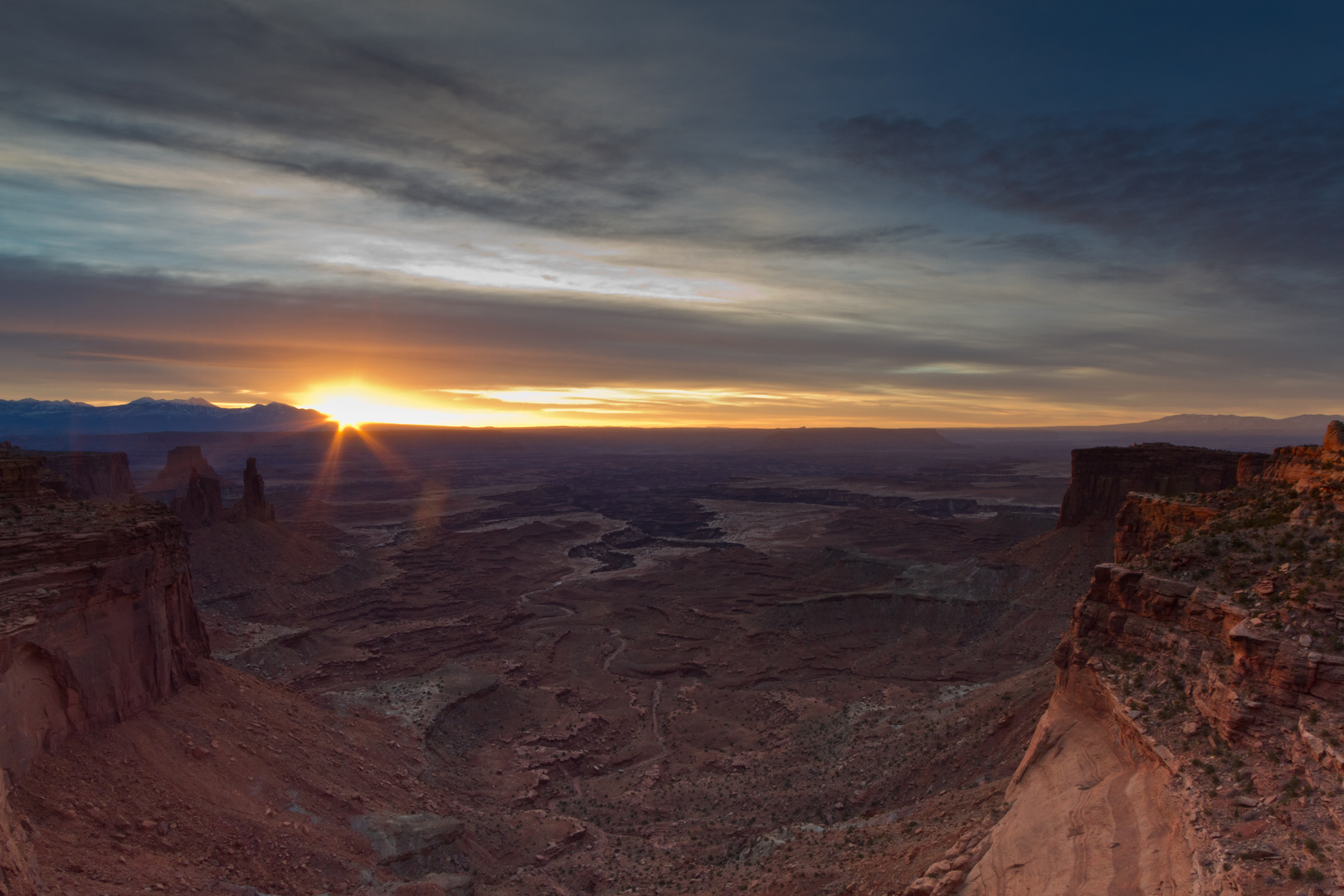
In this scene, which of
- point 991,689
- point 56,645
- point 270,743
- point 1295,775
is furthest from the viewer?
point 991,689

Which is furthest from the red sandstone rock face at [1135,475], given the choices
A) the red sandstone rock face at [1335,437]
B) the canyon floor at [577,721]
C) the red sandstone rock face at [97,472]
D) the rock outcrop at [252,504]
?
the red sandstone rock face at [97,472]

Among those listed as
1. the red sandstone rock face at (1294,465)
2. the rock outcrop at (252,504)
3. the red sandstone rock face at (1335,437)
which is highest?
the red sandstone rock face at (1335,437)

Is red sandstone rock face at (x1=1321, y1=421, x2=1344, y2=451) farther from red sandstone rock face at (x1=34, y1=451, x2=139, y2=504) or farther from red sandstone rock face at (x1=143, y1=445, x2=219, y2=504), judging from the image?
red sandstone rock face at (x1=143, y1=445, x2=219, y2=504)

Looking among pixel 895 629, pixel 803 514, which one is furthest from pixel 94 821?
pixel 803 514

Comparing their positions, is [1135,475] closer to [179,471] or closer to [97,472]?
[97,472]

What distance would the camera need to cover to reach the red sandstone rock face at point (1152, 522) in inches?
770

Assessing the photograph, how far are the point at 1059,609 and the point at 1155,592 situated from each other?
3765 centimetres

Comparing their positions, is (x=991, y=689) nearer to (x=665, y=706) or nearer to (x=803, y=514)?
(x=665, y=706)

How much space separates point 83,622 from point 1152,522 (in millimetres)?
31672

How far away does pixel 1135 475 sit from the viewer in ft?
171

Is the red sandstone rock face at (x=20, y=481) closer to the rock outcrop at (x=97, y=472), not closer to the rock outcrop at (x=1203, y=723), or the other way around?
the rock outcrop at (x=1203, y=723)

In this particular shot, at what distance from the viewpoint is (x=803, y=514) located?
130 metres

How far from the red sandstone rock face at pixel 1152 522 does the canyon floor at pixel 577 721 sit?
19.8 feet

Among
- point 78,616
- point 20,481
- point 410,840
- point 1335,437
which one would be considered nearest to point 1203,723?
point 1335,437
